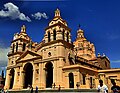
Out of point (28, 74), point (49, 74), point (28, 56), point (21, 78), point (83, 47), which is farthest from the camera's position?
point (83, 47)

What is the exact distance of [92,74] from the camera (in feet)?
138

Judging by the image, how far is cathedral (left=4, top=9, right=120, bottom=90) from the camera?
37781 millimetres

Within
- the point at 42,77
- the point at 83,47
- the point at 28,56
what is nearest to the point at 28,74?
the point at 28,56

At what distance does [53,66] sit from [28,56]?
33.0 feet

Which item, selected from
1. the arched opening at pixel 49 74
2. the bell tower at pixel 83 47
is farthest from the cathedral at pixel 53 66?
the bell tower at pixel 83 47

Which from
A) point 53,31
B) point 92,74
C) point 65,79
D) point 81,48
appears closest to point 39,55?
point 53,31

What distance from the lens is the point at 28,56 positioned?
46781 mm

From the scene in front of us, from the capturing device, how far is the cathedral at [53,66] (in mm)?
37781

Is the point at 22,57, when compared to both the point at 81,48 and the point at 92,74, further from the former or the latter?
the point at 81,48

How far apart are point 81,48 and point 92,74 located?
25.3 m

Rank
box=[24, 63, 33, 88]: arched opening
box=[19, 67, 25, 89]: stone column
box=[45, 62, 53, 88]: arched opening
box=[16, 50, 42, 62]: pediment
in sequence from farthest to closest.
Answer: box=[24, 63, 33, 88]: arched opening < box=[19, 67, 25, 89]: stone column < box=[16, 50, 42, 62]: pediment < box=[45, 62, 53, 88]: arched opening

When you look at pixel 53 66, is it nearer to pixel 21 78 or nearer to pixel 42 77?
pixel 42 77

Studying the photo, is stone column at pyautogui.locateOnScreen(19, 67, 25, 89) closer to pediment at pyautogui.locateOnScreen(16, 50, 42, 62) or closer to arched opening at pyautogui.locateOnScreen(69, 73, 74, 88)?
pediment at pyautogui.locateOnScreen(16, 50, 42, 62)

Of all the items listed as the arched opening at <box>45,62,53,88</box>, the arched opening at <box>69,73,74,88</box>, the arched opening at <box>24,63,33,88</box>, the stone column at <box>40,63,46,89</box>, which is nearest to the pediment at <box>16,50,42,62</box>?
the arched opening at <box>24,63,33,88</box>
